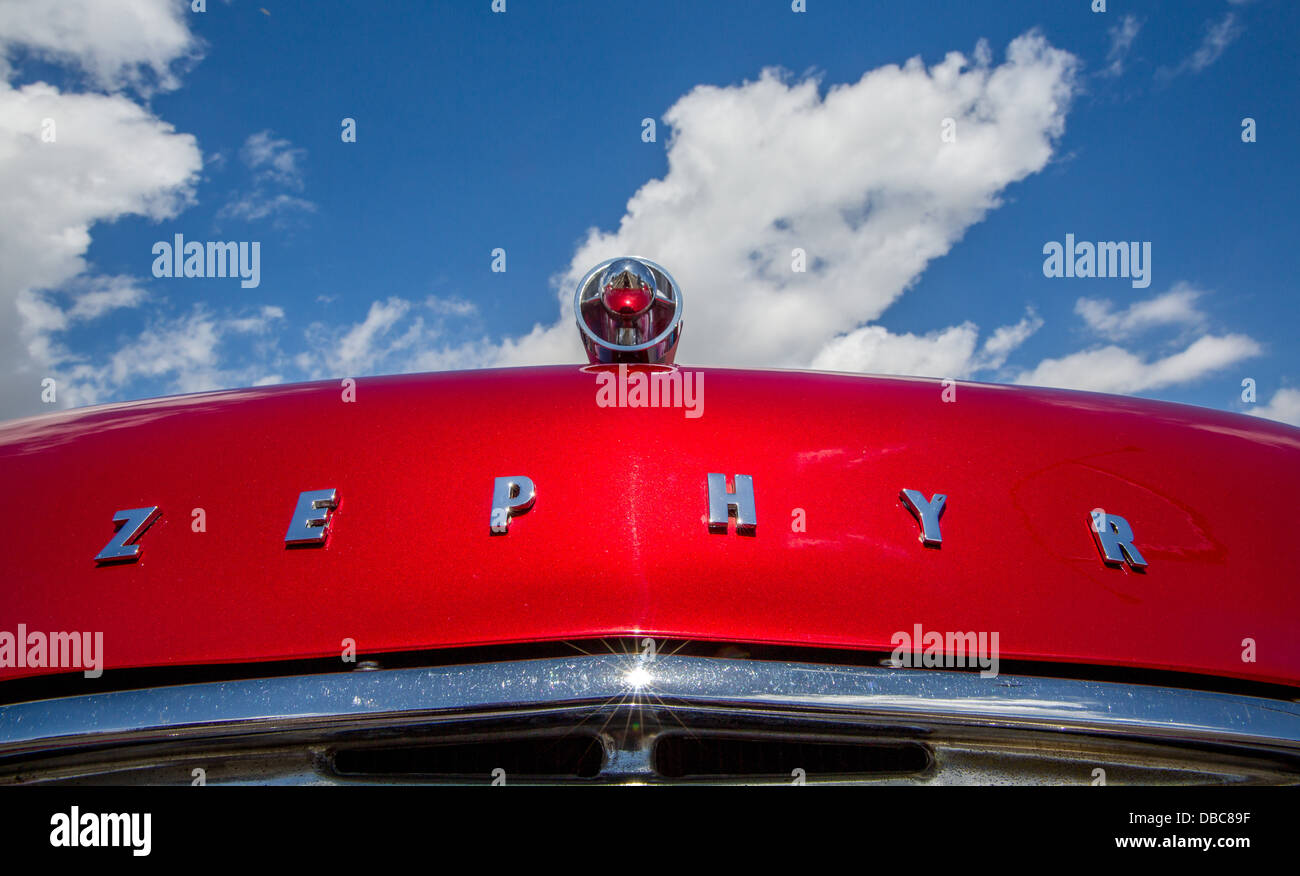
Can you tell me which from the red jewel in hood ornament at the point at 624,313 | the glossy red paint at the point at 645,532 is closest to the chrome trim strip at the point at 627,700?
the glossy red paint at the point at 645,532

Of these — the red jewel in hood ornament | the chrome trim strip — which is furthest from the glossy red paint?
the red jewel in hood ornament

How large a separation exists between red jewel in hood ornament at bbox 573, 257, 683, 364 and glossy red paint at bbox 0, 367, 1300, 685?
12.8 inches

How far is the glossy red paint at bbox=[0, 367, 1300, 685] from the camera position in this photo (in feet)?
3.82

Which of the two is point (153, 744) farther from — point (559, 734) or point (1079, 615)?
point (1079, 615)

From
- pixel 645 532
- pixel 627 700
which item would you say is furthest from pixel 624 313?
pixel 627 700

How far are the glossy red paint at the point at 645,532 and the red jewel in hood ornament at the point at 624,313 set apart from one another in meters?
0.32

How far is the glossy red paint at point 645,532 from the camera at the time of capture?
1.16m

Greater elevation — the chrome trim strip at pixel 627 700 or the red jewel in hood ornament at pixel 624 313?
the red jewel in hood ornament at pixel 624 313

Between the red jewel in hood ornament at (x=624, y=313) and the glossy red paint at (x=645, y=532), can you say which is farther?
the red jewel in hood ornament at (x=624, y=313)

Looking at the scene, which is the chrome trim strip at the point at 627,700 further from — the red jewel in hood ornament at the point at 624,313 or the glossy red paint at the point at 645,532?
the red jewel in hood ornament at the point at 624,313

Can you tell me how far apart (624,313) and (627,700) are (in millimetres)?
978

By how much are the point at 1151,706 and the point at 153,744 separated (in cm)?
136

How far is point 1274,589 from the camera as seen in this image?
1.28 m

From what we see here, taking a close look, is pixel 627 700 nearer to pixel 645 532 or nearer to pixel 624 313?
pixel 645 532
